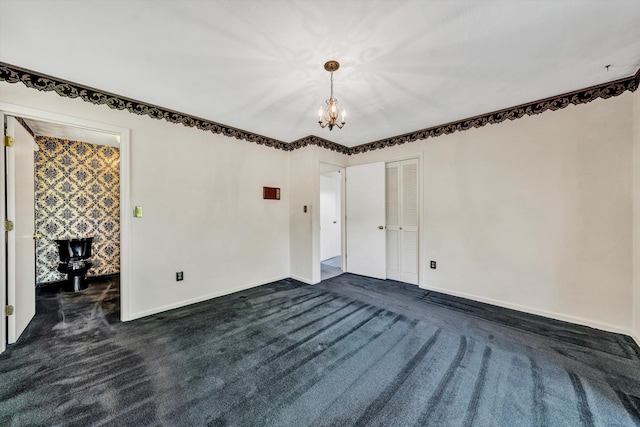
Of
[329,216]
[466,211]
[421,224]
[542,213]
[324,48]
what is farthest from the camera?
[329,216]

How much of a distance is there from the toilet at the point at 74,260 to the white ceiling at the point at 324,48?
2560 mm

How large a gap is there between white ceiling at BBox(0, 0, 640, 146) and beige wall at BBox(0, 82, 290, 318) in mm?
384

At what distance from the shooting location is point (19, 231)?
7.83 feet

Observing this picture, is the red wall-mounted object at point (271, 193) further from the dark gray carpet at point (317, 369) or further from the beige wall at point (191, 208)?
the dark gray carpet at point (317, 369)

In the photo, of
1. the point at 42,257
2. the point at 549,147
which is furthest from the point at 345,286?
the point at 42,257

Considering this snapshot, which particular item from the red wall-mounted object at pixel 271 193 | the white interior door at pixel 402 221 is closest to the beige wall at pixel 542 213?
the white interior door at pixel 402 221

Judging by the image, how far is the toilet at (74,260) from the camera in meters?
3.61

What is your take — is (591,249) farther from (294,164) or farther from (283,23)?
(294,164)

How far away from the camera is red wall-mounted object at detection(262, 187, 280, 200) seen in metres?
4.05

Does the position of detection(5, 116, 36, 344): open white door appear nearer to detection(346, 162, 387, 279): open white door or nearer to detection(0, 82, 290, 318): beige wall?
detection(0, 82, 290, 318): beige wall

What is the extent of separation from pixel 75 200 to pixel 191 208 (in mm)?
2532

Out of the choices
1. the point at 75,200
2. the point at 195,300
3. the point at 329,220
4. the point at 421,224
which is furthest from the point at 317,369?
the point at 75,200

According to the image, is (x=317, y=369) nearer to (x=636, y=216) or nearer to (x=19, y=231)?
(x=19, y=231)

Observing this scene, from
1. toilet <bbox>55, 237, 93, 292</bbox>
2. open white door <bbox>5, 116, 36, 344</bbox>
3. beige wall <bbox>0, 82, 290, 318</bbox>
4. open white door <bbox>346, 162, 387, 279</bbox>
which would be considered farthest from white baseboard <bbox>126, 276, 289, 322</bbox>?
toilet <bbox>55, 237, 93, 292</bbox>
